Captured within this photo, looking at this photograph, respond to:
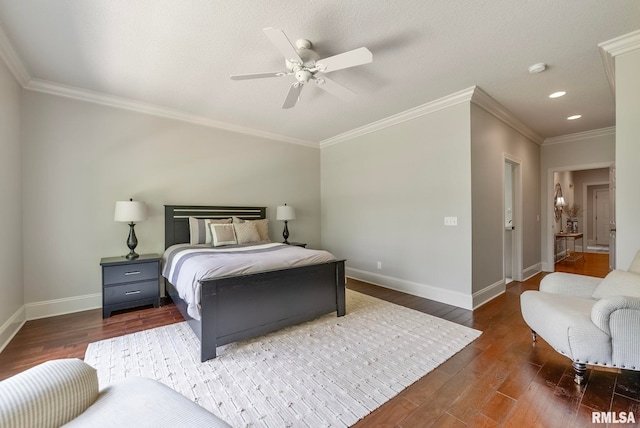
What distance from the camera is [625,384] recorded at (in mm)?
1834

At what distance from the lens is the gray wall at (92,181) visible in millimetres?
3078

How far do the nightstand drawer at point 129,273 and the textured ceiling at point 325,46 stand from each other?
7.07ft

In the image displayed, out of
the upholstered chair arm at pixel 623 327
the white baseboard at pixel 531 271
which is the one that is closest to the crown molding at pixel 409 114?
the upholstered chair arm at pixel 623 327

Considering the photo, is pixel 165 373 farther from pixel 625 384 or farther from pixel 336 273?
pixel 625 384

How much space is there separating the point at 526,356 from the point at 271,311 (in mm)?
2254

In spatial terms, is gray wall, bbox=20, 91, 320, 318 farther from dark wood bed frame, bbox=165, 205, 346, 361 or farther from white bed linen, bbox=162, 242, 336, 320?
dark wood bed frame, bbox=165, 205, 346, 361

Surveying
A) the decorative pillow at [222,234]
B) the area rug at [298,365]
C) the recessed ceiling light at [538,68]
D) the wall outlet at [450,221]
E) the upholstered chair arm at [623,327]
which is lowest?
the area rug at [298,365]

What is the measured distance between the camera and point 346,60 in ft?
7.06

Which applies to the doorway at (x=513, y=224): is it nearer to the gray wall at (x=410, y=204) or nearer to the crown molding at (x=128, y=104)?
the gray wall at (x=410, y=204)

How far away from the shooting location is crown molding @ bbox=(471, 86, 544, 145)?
→ 3.34 m

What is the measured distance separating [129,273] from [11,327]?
1024 millimetres

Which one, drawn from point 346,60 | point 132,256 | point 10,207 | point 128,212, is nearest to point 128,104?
point 128,212

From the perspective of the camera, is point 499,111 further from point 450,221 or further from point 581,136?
point 581,136

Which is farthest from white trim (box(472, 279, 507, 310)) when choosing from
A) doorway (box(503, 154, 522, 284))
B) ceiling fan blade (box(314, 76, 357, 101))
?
ceiling fan blade (box(314, 76, 357, 101))
